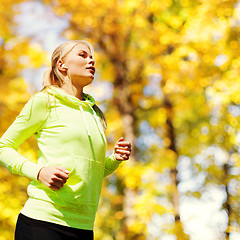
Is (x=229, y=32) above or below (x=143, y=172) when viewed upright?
above

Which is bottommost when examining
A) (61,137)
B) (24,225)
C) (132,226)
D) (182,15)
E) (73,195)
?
(132,226)

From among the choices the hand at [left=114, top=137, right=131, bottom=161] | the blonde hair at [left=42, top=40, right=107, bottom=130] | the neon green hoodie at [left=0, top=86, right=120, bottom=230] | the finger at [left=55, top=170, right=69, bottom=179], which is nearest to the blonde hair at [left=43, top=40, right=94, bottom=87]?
the blonde hair at [left=42, top=40, right=107, bottom=130]

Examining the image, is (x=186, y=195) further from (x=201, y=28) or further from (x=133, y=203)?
(x=201, y=28)

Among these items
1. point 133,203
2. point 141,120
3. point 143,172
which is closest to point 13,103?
point 143,172

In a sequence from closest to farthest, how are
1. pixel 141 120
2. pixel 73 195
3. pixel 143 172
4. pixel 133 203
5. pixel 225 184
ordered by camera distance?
pixel 73 195
pixel 143 172
pixel 133 203
pixel 225 184
pixel 141 120

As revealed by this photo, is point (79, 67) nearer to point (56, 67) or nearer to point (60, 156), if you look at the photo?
point (56, 67)

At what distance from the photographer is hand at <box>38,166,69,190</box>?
162cm

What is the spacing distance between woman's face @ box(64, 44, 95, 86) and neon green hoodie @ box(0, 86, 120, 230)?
11 cm

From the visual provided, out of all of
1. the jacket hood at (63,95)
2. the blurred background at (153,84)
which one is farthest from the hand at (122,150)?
the blurred background at (153,84)

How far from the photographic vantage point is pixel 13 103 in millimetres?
6359

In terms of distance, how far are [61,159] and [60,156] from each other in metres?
0.02

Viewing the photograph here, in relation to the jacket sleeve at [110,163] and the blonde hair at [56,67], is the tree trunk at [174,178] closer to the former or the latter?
the jacket sleeve at [110,163]

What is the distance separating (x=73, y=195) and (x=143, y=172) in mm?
5431

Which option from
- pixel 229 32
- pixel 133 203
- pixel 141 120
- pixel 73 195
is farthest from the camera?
pixel 141 120
